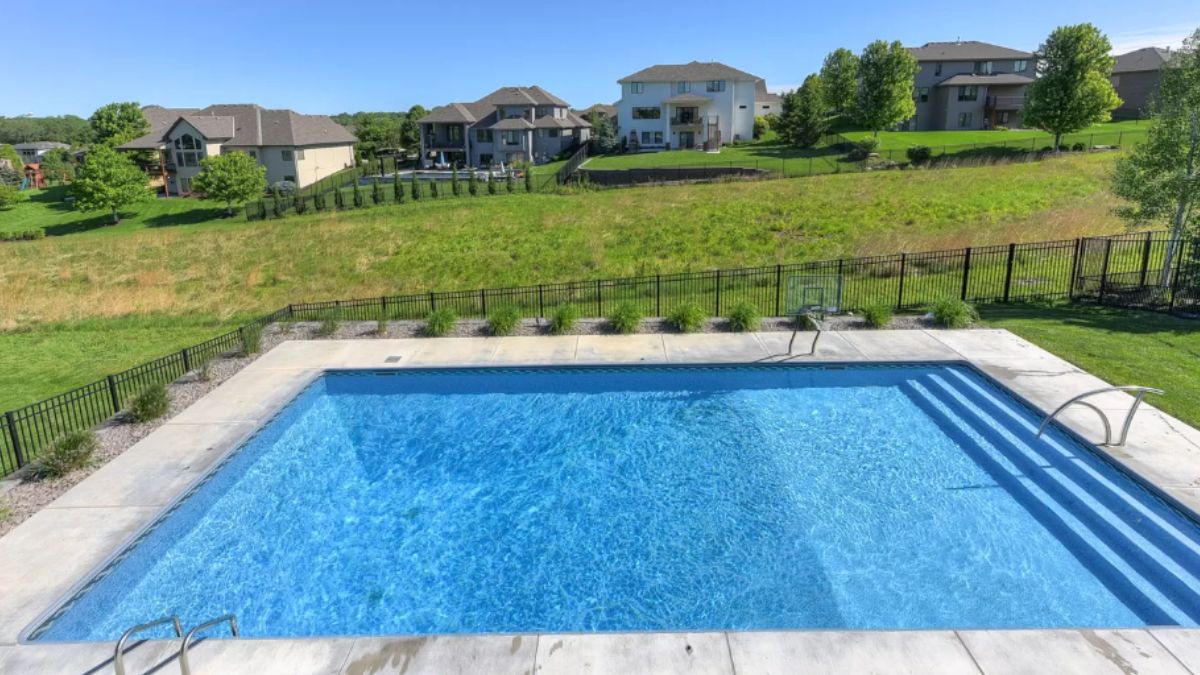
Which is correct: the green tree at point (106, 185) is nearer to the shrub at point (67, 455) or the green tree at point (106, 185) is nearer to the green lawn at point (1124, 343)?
the shrub at point (67, 455)

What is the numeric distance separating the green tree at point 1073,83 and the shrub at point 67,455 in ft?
178

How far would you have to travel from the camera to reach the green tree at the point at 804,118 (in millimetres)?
58219

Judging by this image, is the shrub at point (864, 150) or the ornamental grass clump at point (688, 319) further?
the shrub at point (864, 150)

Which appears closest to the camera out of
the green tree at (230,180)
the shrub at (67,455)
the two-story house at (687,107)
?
the shrub at (67,455)

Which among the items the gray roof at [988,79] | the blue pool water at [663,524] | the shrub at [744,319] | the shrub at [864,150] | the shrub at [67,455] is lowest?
the blue pool water at [663,524]

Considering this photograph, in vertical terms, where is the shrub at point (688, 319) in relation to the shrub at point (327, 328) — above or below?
above

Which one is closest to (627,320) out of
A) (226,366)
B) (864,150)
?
(226,366)

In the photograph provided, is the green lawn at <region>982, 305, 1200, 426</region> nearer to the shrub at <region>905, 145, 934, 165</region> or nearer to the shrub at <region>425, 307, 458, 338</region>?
the shrub at <region>425, 307, 458, 338</region>

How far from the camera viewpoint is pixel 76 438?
11008mm

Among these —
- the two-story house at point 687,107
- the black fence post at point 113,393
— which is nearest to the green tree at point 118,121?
the two-story house at point 687,107

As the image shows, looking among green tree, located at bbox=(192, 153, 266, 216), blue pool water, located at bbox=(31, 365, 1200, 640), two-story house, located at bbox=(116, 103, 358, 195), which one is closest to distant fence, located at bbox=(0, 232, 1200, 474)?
blue pool water, located at bbox=(31, 365, 1200, 640)

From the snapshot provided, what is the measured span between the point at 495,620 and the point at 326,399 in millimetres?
8464

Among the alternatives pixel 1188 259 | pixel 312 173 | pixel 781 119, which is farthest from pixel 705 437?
pixel 312 173

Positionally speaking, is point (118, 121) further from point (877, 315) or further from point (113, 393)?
point (877, 315)
